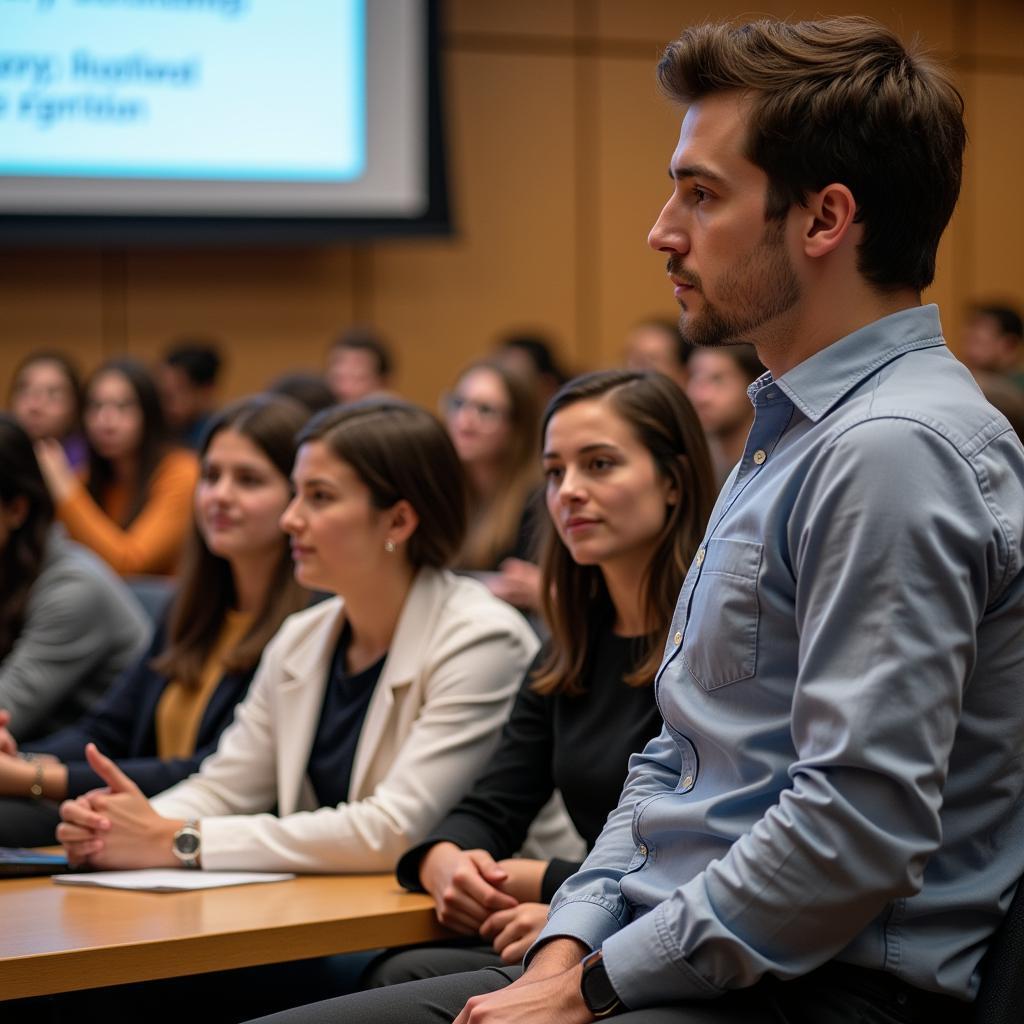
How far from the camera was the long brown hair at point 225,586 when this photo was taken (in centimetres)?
279

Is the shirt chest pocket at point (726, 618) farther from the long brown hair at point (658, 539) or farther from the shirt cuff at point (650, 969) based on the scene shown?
the long brown hair at point (658, 539)

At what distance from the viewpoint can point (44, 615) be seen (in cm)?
304

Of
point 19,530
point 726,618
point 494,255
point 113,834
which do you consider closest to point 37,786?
point 113,834

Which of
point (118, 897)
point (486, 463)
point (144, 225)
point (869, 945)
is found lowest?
point (118, 897)

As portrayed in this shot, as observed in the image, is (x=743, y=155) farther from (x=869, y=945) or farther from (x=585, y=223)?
(x=585, y=223)

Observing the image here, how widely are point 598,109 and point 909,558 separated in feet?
20.3

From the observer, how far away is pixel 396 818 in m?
2.14

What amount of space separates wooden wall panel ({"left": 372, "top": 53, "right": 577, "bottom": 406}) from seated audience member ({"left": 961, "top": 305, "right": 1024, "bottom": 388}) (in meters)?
2.03

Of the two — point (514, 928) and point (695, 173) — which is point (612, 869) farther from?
point (695, 173)

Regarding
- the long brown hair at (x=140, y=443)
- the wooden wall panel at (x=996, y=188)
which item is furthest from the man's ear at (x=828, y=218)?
the wooden wall panel at (x=996, y=188)

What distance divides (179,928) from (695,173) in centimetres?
109

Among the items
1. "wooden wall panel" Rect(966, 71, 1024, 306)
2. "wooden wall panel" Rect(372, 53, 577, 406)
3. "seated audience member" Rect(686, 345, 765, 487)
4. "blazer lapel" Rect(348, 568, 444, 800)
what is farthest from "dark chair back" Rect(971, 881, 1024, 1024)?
"wooden wall panel" Rect(966, 71, 1024, 306)

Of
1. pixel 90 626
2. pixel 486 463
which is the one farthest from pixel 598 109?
pixel 90 626

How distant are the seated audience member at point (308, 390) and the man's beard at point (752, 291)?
2590 millimetres
